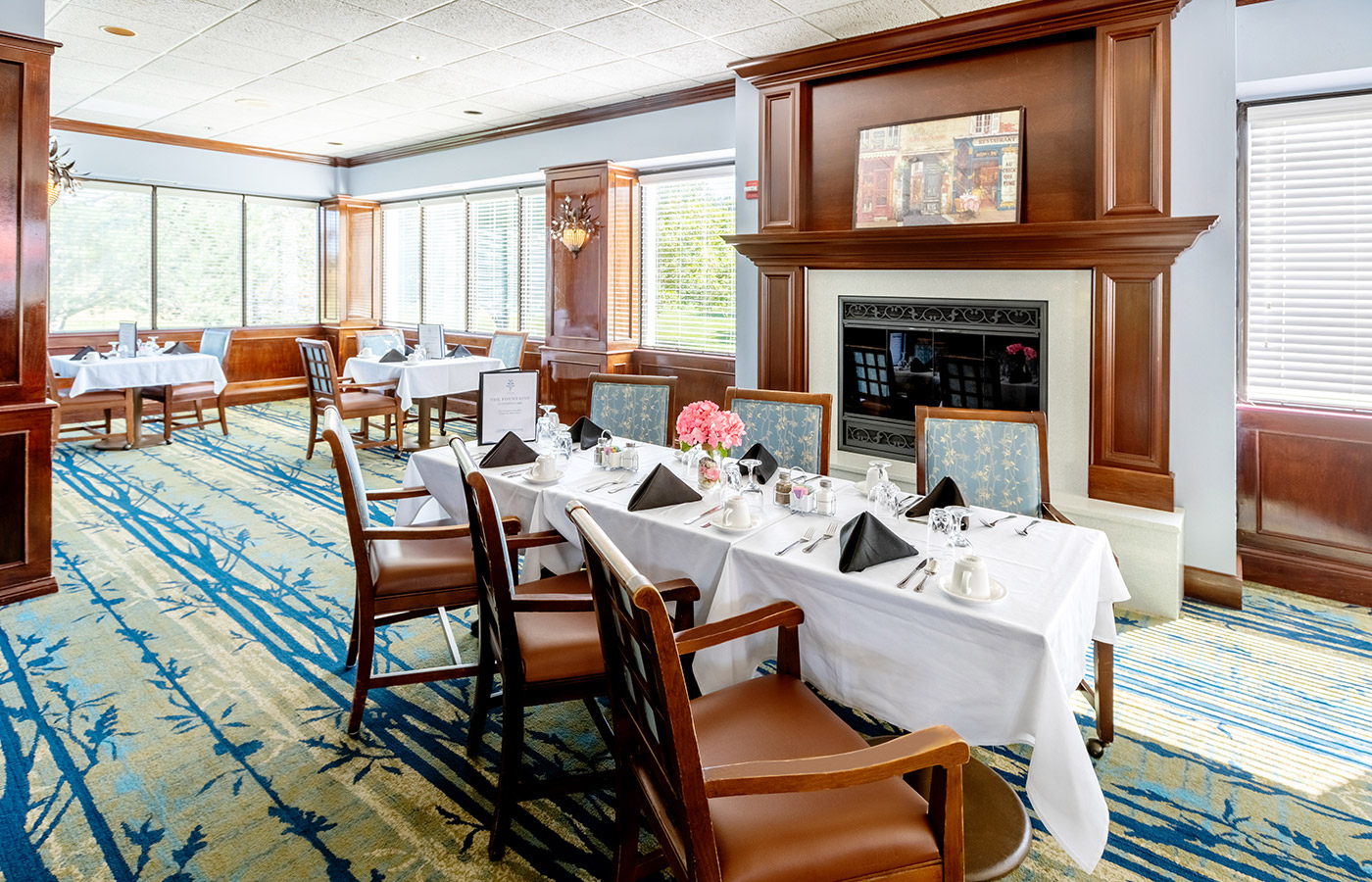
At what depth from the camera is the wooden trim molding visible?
298 inches

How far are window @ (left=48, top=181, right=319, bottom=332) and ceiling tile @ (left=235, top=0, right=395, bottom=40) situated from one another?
4.75 metres

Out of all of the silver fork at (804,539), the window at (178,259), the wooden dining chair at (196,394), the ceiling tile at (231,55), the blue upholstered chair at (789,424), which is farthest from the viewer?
the window at (178,259)

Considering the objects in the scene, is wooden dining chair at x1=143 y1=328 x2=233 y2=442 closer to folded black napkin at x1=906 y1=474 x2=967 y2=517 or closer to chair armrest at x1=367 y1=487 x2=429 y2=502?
chair armrest at x1=367 y1=487 x2=429 y2=502

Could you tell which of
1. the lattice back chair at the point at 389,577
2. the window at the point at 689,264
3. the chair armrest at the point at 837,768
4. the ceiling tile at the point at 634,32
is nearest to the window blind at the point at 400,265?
the window at the point at 689,264

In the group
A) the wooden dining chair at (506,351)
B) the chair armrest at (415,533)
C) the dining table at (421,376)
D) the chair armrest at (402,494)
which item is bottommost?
the chair armrest at (415,533)

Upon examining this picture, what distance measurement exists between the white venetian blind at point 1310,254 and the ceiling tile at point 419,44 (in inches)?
177

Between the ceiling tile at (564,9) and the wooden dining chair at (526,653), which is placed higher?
the ceiling tile at (564,9)

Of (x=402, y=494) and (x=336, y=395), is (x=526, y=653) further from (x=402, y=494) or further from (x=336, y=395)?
(x=336, y=395)

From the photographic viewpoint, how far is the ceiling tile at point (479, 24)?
4.27 metres

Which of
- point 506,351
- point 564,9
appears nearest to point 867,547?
point 564,9

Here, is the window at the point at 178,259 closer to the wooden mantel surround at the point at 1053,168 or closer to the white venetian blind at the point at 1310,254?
the wooden mantel surround at the point at 1053,168

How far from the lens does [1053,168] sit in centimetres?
390

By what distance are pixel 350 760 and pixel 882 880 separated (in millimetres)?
1694

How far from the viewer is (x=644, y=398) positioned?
3699mm
